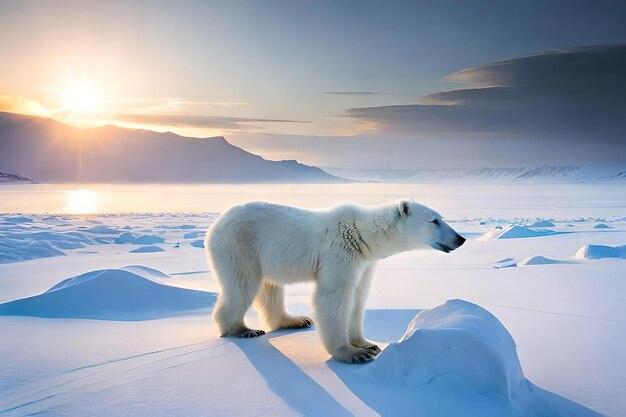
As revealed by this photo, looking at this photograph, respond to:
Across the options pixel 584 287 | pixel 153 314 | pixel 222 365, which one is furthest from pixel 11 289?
pixel 584 287

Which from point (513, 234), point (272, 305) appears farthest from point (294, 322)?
point (513, 234)

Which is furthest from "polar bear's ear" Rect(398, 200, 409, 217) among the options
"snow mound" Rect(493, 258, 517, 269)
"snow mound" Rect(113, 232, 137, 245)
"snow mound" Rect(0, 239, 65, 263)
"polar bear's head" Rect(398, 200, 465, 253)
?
"snow mound" Rect(113, 232, 137, 245)

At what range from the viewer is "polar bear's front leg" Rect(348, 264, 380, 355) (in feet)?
15.5

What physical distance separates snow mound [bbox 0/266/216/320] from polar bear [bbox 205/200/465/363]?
1984 mm

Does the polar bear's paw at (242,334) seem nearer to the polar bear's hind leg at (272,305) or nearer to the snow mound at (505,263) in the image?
the polar bear's hind leg at (272,305)

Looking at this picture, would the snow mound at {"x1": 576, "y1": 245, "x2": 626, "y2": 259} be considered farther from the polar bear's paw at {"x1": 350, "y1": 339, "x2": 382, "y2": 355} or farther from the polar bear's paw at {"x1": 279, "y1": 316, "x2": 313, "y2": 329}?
the polar bear's paw at {"x1": 350, "y1": 339, "x2": 382, "y2": 355}

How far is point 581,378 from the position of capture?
3799 millimetres

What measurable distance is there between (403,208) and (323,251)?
0.84 m

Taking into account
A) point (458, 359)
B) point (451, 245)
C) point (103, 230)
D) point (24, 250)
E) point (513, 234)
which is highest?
point (451, 245)

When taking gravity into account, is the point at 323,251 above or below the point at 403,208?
below

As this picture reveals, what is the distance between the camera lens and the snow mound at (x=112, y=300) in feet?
21.6

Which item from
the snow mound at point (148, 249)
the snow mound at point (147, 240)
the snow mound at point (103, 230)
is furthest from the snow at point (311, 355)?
the snow mound at point (103, 230)

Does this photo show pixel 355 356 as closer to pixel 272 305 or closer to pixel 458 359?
pixel 458 359

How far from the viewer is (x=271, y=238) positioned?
4988 mm
